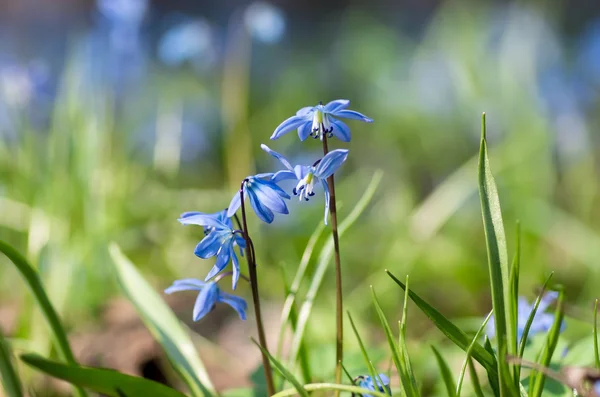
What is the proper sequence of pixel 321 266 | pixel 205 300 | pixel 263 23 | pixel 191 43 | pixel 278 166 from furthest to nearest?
pixel 278 166, pixel 191 43, pixel 263 23, pixel 321 266, pixel 205 300

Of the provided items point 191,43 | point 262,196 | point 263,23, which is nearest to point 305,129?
point 262,196

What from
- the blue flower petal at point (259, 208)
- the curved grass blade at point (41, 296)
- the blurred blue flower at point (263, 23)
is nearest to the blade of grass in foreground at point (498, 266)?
the blue flower petal at point (259, 208)

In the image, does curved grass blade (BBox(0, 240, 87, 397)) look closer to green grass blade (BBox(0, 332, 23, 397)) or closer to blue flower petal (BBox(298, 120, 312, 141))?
green grass blade (BBox(0, 332, 23, 397))

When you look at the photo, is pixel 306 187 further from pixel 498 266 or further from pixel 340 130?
pixel 498 266

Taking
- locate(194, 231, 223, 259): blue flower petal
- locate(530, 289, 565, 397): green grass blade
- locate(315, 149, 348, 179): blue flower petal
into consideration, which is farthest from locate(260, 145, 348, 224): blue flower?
locate(530, 289, 565, 397): green grass blade

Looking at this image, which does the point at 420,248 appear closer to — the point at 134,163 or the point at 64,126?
the point at 64,126

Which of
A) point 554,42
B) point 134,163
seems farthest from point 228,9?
point 134,163
